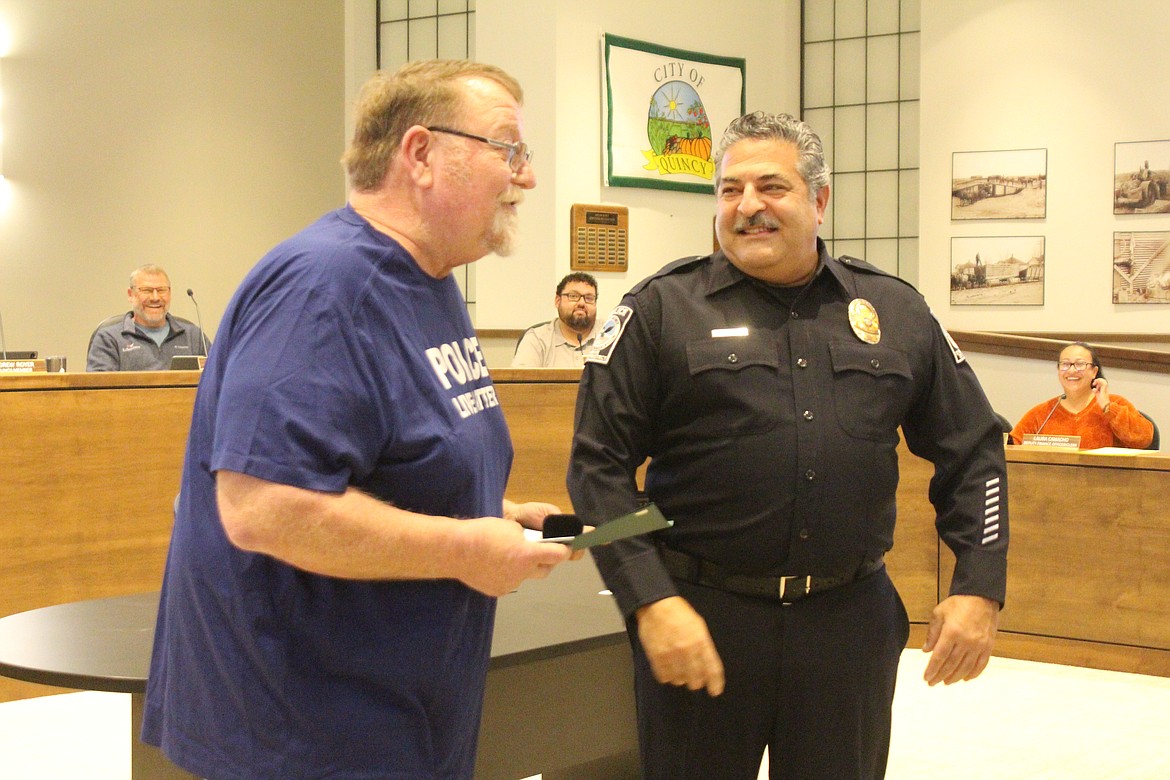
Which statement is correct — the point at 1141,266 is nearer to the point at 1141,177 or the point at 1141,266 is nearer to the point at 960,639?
the point at 1141,177

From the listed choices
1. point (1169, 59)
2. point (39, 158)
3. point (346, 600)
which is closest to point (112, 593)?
point (346, 600)

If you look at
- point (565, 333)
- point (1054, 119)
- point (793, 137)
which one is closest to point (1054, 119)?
point (1054, 119)

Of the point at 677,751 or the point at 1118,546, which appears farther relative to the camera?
the point at 1118,546

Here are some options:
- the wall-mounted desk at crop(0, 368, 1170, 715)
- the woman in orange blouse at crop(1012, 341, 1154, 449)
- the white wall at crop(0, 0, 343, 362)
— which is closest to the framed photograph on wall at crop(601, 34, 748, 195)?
the white wall at crop(0, 0, 343, 362)

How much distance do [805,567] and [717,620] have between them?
0.50 feet

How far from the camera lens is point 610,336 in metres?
1.84

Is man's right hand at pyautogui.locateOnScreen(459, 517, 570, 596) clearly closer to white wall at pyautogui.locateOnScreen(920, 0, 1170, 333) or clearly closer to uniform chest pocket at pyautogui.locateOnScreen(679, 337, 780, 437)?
uniform chest pocket at pyautogui.locateOnScreen(679, 337, 780, 437)

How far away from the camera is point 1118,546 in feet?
14.9

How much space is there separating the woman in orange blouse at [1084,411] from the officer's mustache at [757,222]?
4148 millimetres

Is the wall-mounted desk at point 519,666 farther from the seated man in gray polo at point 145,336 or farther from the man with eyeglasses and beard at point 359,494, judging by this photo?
the seated man in gray polo at point 145,336

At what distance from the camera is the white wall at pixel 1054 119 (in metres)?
8.55

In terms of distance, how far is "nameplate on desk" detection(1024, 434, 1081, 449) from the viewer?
15.8 feet

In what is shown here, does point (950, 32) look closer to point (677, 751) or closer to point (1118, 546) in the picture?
point (1118, 546)

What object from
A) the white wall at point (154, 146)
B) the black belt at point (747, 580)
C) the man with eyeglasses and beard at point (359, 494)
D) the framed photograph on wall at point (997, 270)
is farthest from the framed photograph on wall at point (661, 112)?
the man with eyeglasses and beard at point (359, 494)
